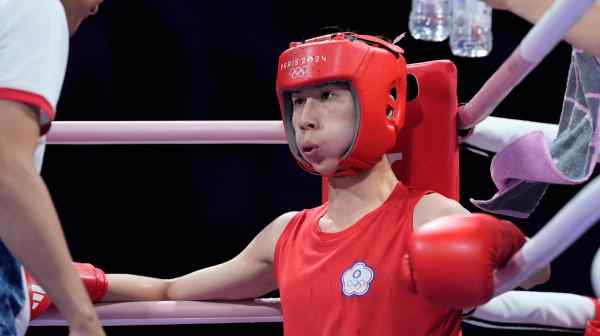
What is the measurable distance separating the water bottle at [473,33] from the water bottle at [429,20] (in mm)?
75

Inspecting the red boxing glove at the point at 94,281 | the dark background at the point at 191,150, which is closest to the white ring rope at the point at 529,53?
the red boxing glove at the point at 94,281

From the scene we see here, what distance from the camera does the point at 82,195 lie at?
3.08m

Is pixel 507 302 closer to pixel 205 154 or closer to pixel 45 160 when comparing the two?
pixel 205 154

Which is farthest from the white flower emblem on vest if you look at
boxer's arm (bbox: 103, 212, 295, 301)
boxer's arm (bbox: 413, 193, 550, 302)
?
boxer's arm (bbox: 103, 212, 295, 301)

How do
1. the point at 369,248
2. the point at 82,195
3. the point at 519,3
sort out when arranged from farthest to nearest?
1. the point at 82,195
2. the point at 369,248
3. the point at 519,3

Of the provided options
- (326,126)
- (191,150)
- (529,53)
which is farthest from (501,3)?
(191,150)

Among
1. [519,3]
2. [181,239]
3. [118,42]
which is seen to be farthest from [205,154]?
[519,3]

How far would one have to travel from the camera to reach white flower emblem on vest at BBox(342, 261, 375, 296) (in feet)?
5.13

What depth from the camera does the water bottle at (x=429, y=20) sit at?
10.2ft

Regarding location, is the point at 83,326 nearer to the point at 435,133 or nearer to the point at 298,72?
the point at 298,72

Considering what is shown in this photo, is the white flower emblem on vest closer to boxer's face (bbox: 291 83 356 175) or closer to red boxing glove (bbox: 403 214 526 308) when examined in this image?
boxer's face (bbox: 291 83 356 175)

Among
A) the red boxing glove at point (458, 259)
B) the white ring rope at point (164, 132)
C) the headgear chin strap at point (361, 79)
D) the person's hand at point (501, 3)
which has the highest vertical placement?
the person's hand at point (501, 3)

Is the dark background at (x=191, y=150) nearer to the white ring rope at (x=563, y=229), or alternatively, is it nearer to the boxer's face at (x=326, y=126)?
the boxer's face at (x=326, y=126)

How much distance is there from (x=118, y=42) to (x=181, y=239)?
0.82 meters
